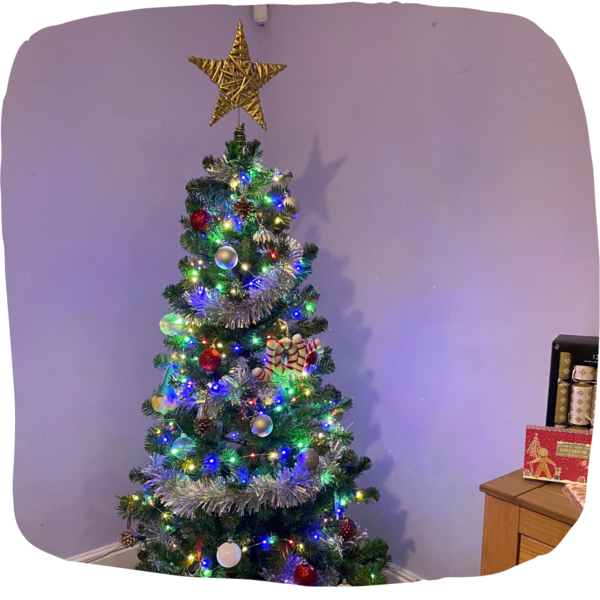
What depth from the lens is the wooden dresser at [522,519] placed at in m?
1.06

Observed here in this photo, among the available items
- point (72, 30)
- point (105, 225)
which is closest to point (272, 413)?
point (105, 225)

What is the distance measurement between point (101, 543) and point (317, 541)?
1039 mm

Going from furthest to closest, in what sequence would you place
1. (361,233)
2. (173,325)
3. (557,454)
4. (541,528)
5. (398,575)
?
(361,233) < (398,575) < (173,325) < (557,454) < (541,528)

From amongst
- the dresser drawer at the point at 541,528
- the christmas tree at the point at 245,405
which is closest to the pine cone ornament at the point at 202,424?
the christmas tree at the point at 245,405

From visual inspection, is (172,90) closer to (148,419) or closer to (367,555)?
(148,419)

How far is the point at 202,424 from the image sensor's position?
1383 millimetres

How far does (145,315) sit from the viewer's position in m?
2.11

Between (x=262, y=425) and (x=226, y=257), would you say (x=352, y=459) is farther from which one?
(x=226, y=257)

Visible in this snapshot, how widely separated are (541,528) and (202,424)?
2.71ft

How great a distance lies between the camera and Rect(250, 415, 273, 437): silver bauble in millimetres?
1343

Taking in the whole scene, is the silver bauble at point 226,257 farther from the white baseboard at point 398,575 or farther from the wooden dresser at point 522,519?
the white baseboard at point 398,575

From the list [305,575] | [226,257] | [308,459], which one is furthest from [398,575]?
[226,257]

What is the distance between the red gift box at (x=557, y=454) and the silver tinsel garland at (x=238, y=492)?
1.79 feet

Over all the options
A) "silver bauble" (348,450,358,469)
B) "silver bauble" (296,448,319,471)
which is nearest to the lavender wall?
"silver bauble" (348,450,358,469)
